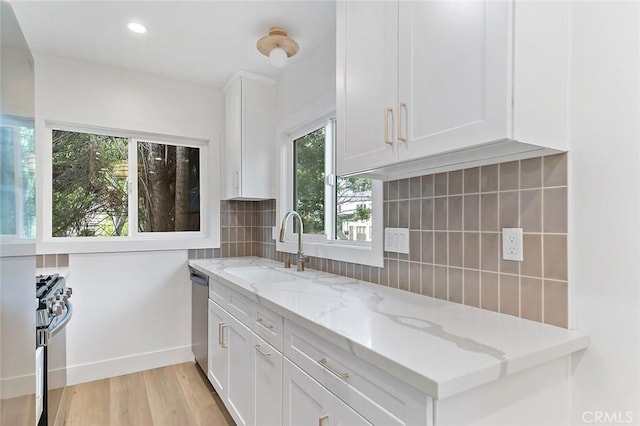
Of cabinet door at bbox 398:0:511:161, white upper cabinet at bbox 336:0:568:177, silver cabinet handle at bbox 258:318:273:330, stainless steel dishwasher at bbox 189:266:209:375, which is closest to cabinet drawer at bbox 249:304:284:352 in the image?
silver cabinet handle at bbox 258:318:273:330

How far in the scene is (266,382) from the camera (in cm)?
152

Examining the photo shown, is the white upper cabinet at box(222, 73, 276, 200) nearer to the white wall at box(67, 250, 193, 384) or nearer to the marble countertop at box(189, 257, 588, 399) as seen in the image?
the white wall at box(67, 250, 193, 384)

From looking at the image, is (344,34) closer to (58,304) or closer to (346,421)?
(346,421)

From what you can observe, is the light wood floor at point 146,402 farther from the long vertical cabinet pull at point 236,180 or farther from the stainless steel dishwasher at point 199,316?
the long vertical cabinet pull at point 236,180

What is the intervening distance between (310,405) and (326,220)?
A: 4.27 feet

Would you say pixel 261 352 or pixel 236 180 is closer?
pixel 261 352

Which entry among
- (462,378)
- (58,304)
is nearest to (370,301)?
(462,378)

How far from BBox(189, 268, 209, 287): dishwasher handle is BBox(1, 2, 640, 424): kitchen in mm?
149

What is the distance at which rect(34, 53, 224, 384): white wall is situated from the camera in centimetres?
254

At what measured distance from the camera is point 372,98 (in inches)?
52.8

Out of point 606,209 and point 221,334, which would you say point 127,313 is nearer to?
point 221,334

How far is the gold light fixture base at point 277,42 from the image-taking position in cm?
204

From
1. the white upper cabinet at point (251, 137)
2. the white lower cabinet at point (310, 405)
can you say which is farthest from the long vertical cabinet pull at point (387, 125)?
the white upper cabinet at point (251, 137)

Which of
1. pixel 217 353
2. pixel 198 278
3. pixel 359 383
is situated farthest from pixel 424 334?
pixel 198 278
